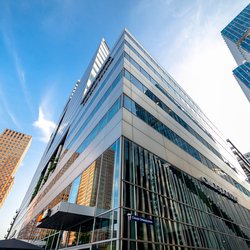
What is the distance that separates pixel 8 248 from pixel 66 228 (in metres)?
3.76

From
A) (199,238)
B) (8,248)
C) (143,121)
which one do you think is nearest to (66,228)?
(8,248)

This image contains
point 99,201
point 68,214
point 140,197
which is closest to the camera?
point 140,197

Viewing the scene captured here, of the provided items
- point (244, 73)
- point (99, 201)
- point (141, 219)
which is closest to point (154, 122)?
point (99, 201)

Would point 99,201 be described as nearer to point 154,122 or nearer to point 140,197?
point 140,197

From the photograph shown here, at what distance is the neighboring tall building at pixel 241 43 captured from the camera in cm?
5781

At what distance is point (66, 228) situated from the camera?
1006 cm

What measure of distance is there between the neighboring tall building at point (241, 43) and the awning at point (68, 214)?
67.7 metres

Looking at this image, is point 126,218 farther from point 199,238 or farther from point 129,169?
point 199,238

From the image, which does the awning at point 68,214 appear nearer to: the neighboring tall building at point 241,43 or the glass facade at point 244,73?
the neighboring tall building at point 241,43

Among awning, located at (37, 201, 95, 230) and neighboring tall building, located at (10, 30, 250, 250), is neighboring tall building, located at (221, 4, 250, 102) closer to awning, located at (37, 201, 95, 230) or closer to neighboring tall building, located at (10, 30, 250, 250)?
neighboring tall building, located at (10, 30, 250, 250)

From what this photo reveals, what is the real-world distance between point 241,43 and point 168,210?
3349 inches

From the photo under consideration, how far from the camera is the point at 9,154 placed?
393 ft

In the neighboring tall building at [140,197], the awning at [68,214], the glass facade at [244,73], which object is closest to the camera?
the neighboring tall building at [140,197]

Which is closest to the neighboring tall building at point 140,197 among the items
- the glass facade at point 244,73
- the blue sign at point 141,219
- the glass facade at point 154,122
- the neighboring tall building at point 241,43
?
the blue sign at point 141,219
